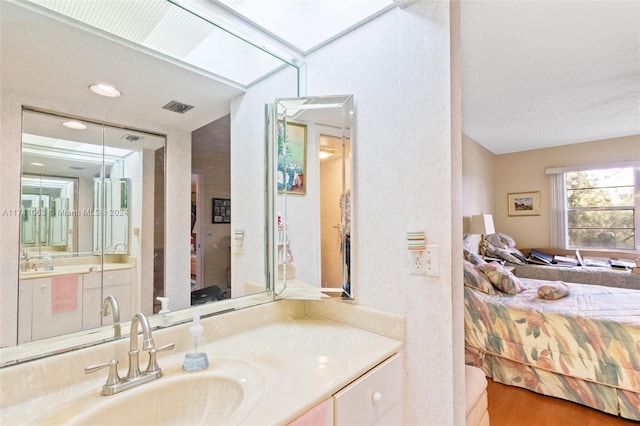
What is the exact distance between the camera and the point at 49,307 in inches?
34.7

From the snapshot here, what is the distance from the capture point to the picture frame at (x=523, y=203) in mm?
5142

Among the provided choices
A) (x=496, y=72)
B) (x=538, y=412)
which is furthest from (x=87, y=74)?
(x=538, y=412)

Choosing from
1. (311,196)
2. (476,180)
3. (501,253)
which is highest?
(476,180)

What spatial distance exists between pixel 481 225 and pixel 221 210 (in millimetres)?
3860

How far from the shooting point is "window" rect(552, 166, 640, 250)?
14.5 feet

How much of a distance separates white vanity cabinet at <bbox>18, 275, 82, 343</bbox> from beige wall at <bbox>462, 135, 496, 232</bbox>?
154 inches

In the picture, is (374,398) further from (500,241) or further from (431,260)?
(500,241)

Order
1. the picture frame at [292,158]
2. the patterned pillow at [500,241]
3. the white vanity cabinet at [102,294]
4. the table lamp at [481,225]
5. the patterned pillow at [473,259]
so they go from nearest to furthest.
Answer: the white vanity cabinet at [102,294], the picture frame at [292,158], the patterned pillow at [473,259], the table lamp at [481,225], the patterned pillow at [500,241]

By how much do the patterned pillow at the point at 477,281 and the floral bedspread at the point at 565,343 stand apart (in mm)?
62

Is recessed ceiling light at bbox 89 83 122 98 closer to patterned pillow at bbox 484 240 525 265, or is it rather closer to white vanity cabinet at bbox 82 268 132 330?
white vanity cabinet at bbox 82 268 132 330

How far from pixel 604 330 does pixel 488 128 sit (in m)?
2.93

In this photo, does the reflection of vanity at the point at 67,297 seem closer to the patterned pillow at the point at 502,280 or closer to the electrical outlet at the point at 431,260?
the electrical outlet at the point at 431,260

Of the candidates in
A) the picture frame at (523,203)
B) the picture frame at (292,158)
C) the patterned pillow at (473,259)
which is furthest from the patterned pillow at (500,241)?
the picture frame at (292,158)

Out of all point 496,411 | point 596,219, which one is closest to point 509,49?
point 496,411
